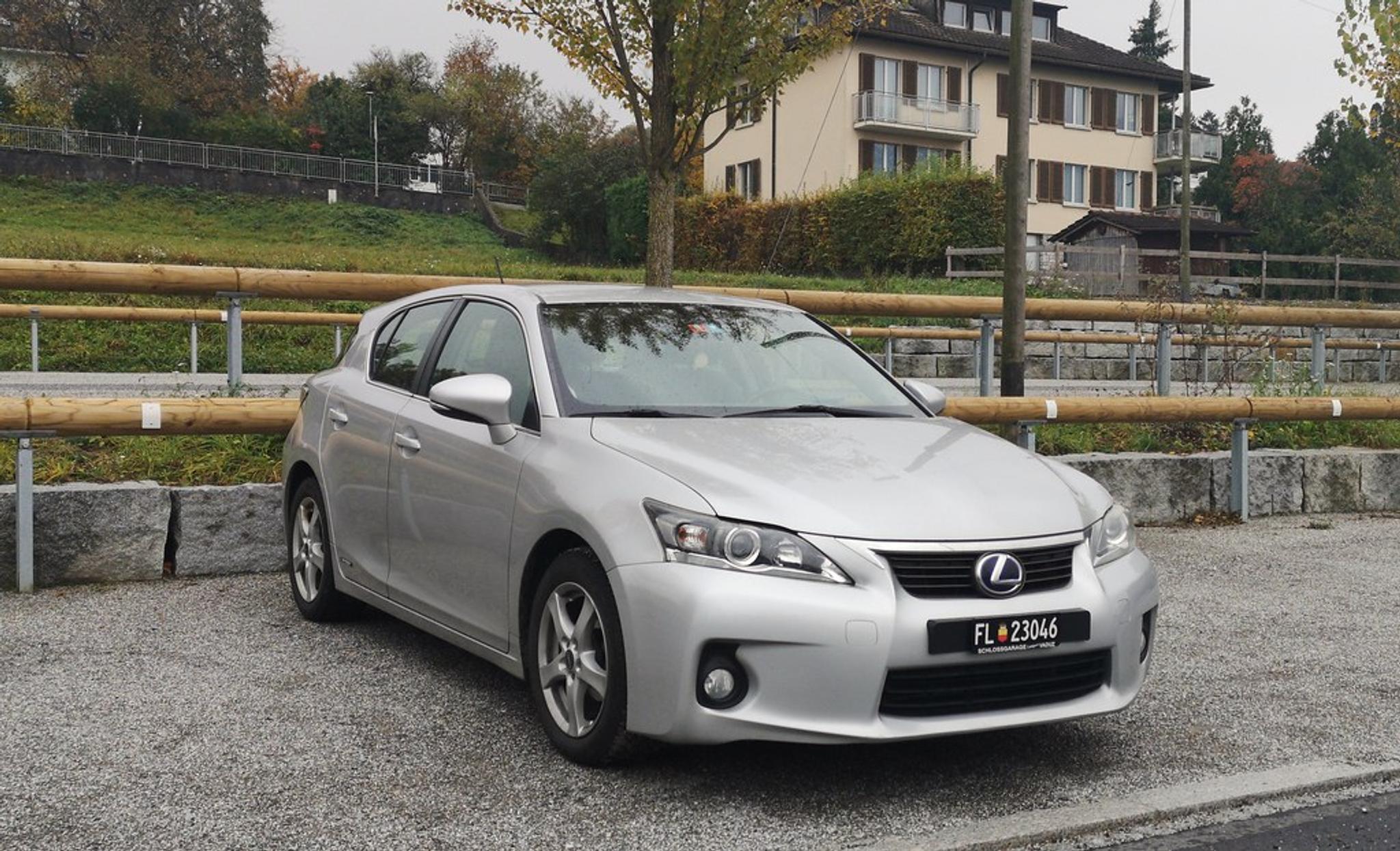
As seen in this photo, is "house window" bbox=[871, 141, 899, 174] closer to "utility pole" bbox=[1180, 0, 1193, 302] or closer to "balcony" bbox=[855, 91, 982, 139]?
"balcony" bbox=[855, 91, 982, 139]

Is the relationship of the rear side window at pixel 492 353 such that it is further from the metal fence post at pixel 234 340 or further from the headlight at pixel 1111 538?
the metal fence post at pixel 234 340

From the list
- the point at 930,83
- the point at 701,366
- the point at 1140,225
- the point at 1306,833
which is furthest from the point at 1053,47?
the point at 1306,833

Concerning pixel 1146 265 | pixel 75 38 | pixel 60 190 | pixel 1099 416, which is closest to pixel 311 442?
pixel 1099 416

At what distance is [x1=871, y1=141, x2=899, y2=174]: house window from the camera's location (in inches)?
1945

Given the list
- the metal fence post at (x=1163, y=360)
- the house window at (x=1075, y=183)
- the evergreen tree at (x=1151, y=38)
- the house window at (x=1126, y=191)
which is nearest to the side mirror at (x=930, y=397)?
the metal fence post at (x=1163, y=360)

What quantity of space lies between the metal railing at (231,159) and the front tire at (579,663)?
169 feet

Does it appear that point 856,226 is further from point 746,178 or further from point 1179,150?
point 1179,150

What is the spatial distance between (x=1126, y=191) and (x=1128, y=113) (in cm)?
298

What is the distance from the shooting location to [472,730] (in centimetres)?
488

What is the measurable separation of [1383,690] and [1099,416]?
3926 mm

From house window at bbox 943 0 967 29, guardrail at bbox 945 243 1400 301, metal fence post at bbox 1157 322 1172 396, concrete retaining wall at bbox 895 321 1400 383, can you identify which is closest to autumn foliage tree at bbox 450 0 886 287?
metal fence post at bbox 1157 322 1172 396

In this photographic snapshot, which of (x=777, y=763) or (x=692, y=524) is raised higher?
(x=692, y=524)

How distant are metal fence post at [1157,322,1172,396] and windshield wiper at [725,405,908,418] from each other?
6.35 metres

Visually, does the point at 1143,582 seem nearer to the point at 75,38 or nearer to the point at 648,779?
the point at 648,779
